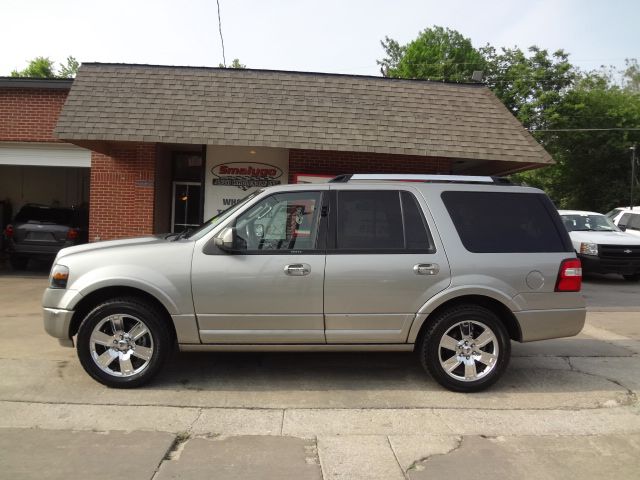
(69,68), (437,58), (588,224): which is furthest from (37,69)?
(588,224)

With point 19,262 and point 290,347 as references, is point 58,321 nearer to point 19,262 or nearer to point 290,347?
point 290,347

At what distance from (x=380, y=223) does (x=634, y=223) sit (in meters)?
14.2

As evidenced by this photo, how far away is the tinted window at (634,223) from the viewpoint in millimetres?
15842

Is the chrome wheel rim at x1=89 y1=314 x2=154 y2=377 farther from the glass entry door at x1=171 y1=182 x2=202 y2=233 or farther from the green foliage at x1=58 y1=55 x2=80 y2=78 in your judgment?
the green foliage at x1=58 y1=55 x2=80 y2=78

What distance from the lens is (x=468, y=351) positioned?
4.88 m

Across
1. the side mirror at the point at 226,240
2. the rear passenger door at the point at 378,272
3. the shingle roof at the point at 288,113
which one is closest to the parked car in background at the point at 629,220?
the shingle roof at the point at 288,113

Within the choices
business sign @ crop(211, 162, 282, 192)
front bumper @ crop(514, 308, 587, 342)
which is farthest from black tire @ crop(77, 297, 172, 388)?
business sign @ crop(211, 162, 282, 192)

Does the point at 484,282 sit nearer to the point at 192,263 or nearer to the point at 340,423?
the point at 340,423

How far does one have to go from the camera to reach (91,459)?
352 cm

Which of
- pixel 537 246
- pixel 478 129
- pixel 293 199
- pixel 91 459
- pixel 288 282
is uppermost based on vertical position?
pixel 478 129

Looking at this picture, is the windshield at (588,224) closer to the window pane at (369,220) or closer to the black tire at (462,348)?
the black tire at (462,348)

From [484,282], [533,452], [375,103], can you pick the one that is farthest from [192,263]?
[375,103]

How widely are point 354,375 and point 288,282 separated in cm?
133

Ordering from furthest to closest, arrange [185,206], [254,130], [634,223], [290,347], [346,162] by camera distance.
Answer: [634,223] < [185,206] < [346,162] < [254,130] < [290,347]
